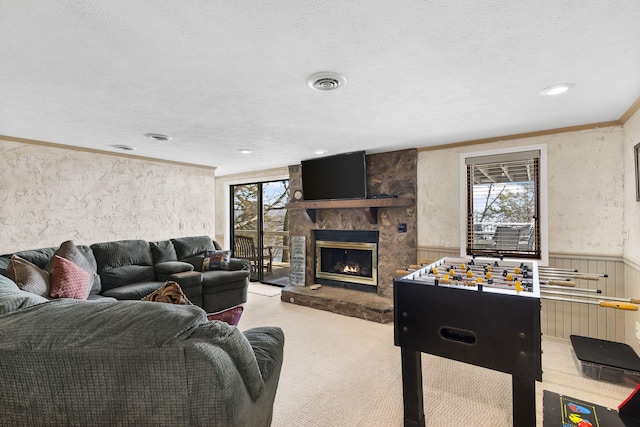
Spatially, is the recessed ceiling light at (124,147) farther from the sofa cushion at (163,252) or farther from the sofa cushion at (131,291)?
the sofa cushion at (131,291)

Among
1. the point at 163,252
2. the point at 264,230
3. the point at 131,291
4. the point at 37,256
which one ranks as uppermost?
the point at 264,230

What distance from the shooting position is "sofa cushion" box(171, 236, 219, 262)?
4586 mm

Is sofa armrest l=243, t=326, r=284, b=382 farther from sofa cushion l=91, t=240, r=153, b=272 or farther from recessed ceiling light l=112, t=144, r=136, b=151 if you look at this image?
recessed ceiling light l=112, t=144, r=136, b=151

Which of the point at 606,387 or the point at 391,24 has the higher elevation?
the point at 391,24

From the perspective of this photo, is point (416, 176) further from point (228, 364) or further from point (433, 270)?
point (228, 364)

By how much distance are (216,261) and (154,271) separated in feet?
2.69

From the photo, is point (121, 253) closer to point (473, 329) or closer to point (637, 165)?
point (473, 329)

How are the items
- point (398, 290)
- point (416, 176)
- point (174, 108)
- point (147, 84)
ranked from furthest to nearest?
point (416, 176), point (174, 108), point (147, 84), point (398, 290)

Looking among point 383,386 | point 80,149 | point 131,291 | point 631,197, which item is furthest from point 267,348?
point 80,149

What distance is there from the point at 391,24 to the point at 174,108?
1867 mm

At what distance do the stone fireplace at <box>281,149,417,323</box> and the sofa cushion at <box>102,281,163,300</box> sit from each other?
1.82 meters

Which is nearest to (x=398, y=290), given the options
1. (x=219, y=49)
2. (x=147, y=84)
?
(x=219, y=49)

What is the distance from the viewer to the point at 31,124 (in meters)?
2.91

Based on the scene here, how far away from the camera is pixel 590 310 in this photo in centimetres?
301
